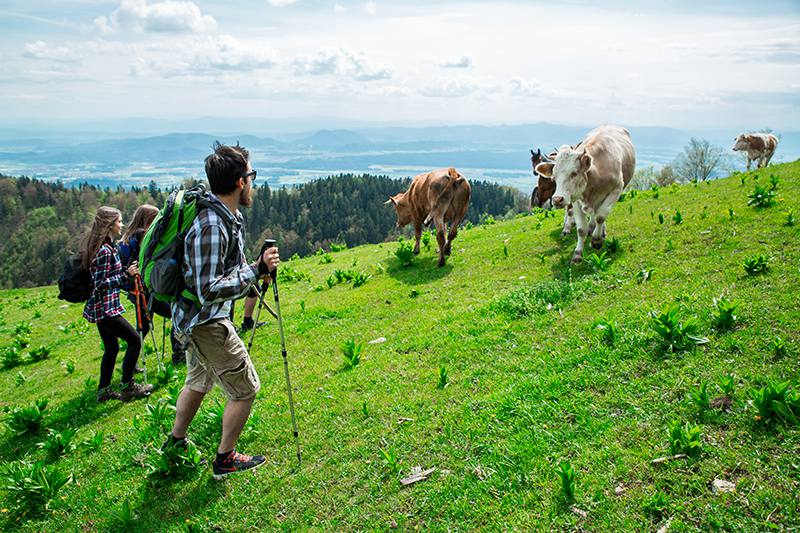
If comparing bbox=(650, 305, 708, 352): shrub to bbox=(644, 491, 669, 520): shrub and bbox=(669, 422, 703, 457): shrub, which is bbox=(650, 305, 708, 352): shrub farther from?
bbox=(644, 491, 669, 520): shrub

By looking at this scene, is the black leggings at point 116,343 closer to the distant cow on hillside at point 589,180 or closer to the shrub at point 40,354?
the shrub at point 40,354

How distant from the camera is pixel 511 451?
5.46 m

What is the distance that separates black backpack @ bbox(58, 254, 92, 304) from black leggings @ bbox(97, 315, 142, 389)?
653 mm

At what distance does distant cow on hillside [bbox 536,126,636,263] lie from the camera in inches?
442

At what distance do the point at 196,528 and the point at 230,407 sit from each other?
4.59ft

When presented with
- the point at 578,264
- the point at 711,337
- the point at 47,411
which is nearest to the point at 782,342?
the point at 711,337

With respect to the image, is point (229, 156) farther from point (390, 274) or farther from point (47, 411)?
point (390, 274)

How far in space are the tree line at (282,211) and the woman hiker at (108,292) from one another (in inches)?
4722

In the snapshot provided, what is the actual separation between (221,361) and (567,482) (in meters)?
4.02

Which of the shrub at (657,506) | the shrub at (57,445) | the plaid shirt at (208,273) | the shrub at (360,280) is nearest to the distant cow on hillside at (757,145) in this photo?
the shrub at (360,280)

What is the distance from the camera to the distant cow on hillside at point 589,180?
11234 mm

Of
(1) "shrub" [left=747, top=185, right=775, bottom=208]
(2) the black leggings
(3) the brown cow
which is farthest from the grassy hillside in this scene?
(3) the brown cow

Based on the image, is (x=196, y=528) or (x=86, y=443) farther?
(x=86, y=443)

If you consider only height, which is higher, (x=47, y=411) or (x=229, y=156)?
(x=229, y=156)
